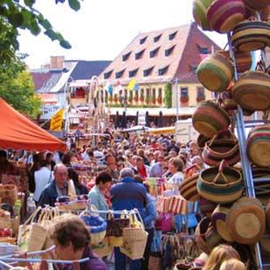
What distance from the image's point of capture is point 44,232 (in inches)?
265

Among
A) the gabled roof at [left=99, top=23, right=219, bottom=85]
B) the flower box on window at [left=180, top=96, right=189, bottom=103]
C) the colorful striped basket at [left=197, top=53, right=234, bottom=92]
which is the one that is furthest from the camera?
the gabled roof at [left=99, top=23, right=219, bottom=85]

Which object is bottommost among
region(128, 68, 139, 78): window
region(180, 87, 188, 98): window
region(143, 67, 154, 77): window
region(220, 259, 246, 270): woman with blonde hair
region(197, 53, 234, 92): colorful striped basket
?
region(220, 259, 246, 270): woman with blonde hair

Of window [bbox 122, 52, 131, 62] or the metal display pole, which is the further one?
window [bbox 122, 52, 131, 62]

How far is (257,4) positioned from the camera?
6719 mm

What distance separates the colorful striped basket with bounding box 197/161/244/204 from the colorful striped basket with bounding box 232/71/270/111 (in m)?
0.56

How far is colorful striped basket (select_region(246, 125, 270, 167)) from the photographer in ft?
20.7

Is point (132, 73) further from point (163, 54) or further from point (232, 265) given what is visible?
point (232, 265)

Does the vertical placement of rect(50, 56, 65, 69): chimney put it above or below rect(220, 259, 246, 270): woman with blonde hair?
above

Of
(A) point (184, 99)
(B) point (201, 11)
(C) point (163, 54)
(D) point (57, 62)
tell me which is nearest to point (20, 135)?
(B) point (201, 11)

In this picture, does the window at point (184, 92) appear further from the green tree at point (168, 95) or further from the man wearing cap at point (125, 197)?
the man wearing cap at point (125, 197)

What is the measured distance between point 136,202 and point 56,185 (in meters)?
1.07

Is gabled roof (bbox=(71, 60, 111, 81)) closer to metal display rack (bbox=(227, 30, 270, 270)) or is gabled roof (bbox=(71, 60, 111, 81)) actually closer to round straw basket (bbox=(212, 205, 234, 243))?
metal display rack (bbox=(227, 30, 270, 270))

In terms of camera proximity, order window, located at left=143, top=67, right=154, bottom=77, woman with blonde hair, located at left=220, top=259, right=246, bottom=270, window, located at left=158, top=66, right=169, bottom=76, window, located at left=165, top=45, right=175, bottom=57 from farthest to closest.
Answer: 1. window, located at left=143, top=67, right=154, bottom=77
2. window, located at left=165, top=45, right=175, bottom=57
3. window, located at left=158, top=66, right=169, bottom=76
4. woman with blonde hair, located at left=220, top=259, right=246, bottom=270

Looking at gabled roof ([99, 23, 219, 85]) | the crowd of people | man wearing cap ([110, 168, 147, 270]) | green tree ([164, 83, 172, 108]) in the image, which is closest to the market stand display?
the crowd of people
